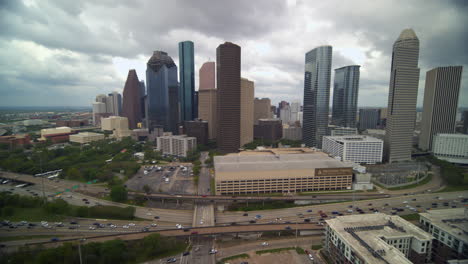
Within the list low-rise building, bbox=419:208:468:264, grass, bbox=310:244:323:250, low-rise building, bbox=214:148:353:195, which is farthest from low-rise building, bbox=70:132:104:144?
low-rise building, bbox=419:208:468:264

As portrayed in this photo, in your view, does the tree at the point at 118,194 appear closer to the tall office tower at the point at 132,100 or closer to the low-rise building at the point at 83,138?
the low-rise building at the point at 83,138

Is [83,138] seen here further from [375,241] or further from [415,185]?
[415,185]

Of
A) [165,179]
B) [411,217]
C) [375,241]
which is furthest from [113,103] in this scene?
[375,241]

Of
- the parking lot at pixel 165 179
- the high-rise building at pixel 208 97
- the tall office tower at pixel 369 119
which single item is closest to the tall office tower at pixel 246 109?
the high-rise building at pixel 208 97

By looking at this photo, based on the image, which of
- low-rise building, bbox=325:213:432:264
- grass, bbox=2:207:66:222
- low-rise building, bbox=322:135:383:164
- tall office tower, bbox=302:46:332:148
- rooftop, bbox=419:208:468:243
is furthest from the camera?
tall office tower, bbox=302:46:332:148

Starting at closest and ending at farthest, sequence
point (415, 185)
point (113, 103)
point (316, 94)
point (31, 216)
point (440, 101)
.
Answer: point (31, 216) → point (415, 185) → point (440, 101) → point (316, 94) → point (113, 103)

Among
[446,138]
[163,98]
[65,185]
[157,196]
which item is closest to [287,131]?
[446,138]

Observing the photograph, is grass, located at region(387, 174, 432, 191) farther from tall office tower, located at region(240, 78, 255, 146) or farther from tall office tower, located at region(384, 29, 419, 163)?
tall office tower, located at region(240, 78, 255, 146)
